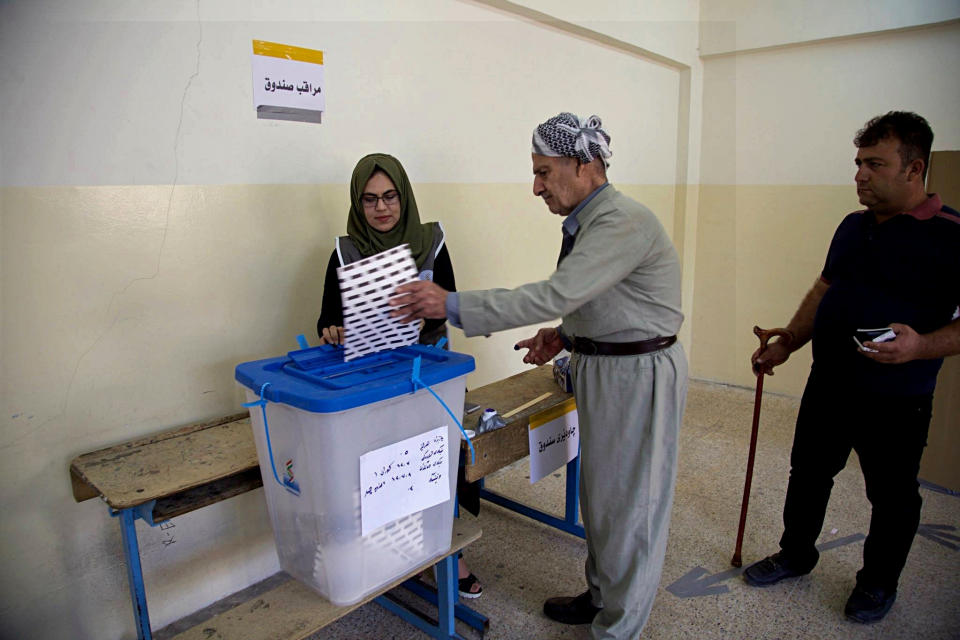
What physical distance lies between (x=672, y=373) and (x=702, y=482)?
1652mm

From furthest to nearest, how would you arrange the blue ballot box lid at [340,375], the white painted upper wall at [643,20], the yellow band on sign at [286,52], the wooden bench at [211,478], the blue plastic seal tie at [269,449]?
the white painted upper wall at [643,20], the yellow band on sign at [286,52], the wooden bench at [211,478], the blue plastic seal tie at [269,449], the blue ballot box lid at [340,375]

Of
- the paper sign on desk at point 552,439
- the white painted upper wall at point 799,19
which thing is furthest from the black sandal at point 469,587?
the white painted upper wall at point 799,19

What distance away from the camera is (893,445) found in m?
1.95

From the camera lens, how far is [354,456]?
1.35 m

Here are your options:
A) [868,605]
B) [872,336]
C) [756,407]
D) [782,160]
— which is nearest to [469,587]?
[756,407]

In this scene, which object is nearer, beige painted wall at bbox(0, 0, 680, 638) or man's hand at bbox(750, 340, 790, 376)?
beige painted wall at bbox(0, 0, 680, 638)

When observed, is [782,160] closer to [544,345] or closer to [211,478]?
[544,345]

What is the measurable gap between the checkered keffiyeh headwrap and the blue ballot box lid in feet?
1.97

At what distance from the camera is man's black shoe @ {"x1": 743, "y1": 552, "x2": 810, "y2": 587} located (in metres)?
2.27

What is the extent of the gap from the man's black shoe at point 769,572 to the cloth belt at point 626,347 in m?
1.12

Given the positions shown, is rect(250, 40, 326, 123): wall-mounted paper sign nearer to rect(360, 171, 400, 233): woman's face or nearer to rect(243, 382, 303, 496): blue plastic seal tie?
rect(360, 171, 400, 233): woman's face

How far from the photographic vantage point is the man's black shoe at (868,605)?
207cm

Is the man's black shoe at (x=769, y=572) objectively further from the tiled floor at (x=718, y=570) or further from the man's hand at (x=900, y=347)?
the man's hand at (x=900, y=347)

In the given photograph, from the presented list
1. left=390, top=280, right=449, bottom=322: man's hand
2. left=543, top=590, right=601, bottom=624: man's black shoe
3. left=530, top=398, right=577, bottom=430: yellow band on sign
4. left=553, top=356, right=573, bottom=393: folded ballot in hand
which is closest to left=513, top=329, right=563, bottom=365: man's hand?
left=530, top=398, right=577, bottom=430: yellow band on sign
